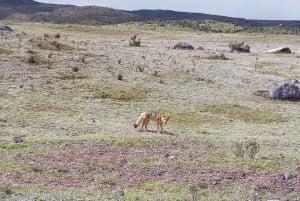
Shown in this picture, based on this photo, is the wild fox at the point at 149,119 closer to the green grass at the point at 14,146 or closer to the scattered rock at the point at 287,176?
the green grass at the point at 14,146

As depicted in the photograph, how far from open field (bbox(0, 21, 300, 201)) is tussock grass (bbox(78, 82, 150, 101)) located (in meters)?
0.07

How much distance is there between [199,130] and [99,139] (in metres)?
6.75

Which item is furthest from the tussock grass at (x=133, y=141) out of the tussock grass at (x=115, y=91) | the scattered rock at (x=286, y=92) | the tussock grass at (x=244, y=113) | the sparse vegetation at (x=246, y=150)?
the scattered rock at (x=286, y=92)

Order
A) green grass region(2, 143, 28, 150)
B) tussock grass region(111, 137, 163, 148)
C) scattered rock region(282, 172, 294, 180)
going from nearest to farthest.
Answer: scattered rock region(282, 172, 294, 180) → green grass region(2, 143, 28, 150) → tussock grass region(111, 137, 163, 148)

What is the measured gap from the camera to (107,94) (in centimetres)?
4322

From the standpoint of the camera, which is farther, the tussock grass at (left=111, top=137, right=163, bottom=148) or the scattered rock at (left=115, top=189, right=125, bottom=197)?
the tussock grass at (left=111, top=137, right=163, bottom=148)

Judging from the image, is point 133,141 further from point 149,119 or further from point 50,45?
point 50,45

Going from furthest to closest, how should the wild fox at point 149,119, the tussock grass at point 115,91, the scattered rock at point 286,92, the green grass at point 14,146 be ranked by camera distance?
the scattered rock at point 286,92 < the tussock grass at point 115,91 < the wild fox at point 149,119 < the green grass at point 14,146

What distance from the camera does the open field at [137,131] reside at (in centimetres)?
2130

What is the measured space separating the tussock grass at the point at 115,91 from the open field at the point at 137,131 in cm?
7

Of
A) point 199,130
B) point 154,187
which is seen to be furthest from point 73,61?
point 154,187

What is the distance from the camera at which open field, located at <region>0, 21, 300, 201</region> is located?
21297mm

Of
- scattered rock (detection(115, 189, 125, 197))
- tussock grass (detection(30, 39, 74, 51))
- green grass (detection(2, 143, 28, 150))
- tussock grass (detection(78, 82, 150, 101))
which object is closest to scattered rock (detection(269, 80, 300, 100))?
tussock grass (detection(78, 82, 150, 101))

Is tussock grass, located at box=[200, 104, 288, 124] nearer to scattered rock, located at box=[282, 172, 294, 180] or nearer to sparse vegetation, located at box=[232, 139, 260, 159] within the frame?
sparse vegetation, located at box=[232, 139, 260, 159]
